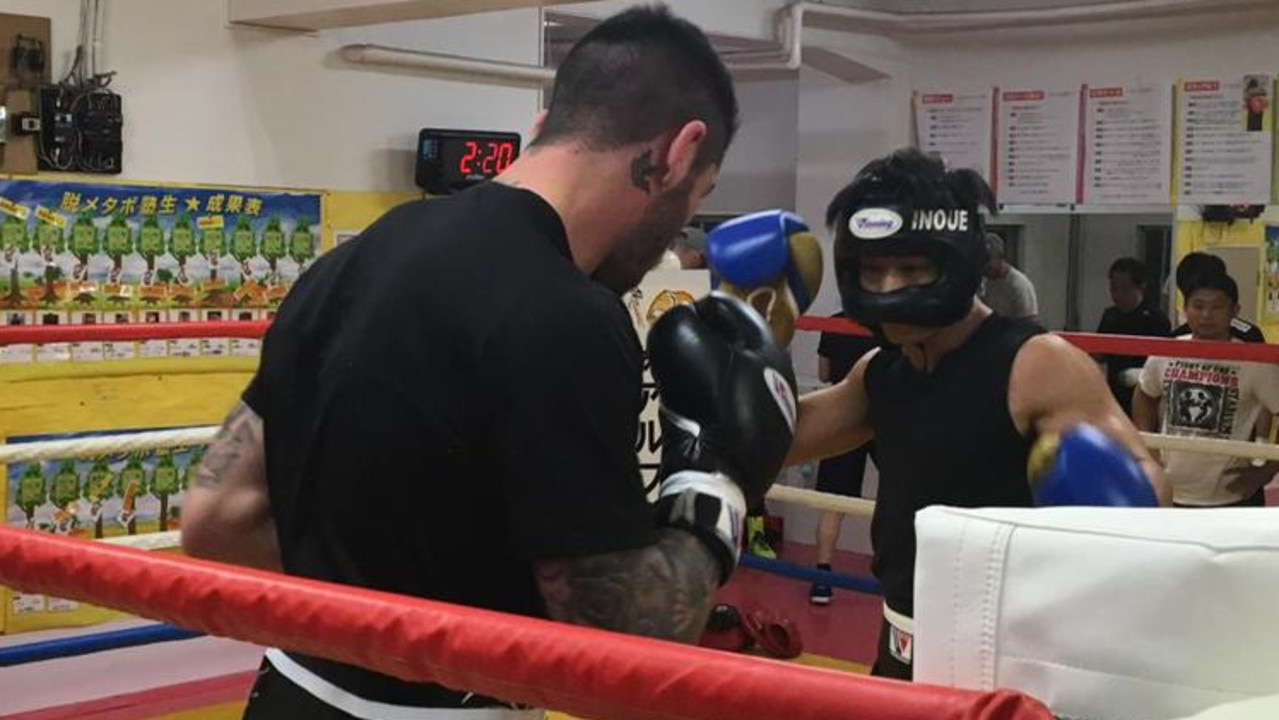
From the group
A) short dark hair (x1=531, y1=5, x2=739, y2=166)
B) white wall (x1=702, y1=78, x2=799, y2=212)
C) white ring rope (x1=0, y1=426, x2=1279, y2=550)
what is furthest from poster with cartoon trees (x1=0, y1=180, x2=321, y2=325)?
white wall (x1=702, y1=78, x2=799, y2=212)

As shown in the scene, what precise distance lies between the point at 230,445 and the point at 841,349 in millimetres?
4541

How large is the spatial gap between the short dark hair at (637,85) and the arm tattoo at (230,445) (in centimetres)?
37

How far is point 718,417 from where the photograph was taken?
50.9 inches

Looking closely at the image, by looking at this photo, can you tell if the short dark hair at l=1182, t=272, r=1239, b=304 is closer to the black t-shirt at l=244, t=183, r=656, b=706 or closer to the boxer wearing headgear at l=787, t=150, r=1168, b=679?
the boxer wearing headgear at l=787, t=150, r=1168, b=679

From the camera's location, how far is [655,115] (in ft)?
4.19

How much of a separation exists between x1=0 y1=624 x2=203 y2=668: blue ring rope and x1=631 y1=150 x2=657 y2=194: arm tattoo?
5.44ft

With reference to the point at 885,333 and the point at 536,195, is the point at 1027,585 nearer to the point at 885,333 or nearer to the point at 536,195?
the point at 536,195

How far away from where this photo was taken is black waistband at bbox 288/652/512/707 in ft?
4.04

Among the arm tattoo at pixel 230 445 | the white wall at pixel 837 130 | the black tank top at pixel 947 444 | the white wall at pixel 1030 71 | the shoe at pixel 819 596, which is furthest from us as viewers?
the white wall at pixel 837 130

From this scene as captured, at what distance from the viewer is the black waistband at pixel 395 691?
1.23 meters

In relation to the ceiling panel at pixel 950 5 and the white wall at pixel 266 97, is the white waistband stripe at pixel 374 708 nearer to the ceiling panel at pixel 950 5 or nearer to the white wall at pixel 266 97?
the white wall at pixel 266 97

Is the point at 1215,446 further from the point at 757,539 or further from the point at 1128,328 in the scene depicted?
the point at 757,539

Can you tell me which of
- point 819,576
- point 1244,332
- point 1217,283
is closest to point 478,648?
point 819,576

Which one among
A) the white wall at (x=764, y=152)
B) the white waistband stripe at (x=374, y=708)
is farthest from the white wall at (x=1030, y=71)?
the white waistband stripe at (x=374, y=708)
